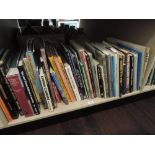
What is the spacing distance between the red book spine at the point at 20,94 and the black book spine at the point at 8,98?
2cm

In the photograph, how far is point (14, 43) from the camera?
1.26 metres

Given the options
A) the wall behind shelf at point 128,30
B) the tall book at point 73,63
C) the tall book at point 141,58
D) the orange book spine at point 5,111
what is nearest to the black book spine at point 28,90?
the orange book spine at point 5,111

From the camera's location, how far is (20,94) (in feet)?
2.00

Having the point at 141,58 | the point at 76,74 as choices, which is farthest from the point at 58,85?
the point at 141,58

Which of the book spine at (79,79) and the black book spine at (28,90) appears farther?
the book spine at (79,79)

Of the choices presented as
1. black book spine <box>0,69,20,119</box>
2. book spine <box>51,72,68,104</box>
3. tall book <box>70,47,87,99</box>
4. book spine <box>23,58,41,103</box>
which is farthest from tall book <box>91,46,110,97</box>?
black book spine <box>0,69,20,119</box>

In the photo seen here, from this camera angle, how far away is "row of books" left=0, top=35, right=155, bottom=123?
0.60 m

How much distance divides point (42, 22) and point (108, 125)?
1388 mm

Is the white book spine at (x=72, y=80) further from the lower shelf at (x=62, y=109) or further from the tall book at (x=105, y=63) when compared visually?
the tall book at (x=105, y=63)

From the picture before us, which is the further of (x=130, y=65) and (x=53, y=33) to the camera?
(x=53, y=33)

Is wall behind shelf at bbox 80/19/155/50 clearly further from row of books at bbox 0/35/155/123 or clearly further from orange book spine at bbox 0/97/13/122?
orange book spine at bbox 0/97/13/122

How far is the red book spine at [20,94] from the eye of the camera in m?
0.57
